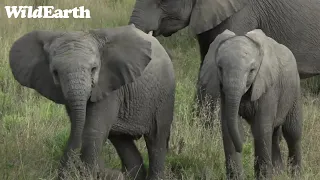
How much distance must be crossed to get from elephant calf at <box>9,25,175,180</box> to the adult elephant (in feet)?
5.87

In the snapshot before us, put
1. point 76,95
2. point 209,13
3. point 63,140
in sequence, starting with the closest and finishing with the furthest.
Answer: point 76,95
point 63,140
point 209,13

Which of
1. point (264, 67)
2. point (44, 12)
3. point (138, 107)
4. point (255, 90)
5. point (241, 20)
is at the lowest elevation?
point (138, 107)

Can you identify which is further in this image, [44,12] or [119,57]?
[44,12]

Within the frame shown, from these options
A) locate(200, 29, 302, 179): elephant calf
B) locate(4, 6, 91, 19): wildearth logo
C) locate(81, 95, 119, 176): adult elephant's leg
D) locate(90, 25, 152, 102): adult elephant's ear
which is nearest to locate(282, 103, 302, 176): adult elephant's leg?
locate(200, 29, 302, 179): elephant calf

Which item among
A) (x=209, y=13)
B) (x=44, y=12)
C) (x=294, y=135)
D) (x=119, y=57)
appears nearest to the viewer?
(x=119, y=57)

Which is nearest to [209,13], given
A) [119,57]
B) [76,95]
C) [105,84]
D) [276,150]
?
[276,150]

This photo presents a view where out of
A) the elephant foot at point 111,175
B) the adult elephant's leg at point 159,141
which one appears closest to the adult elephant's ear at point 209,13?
the adult elephant's leg at point 159,141

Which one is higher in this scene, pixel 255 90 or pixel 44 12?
pixel 44 12

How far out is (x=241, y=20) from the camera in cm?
748

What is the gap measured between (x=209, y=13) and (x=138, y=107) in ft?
7.21

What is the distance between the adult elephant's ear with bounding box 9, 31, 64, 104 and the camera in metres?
5.01

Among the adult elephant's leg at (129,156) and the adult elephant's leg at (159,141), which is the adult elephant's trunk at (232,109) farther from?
the adult elephant's leg at (129,156)

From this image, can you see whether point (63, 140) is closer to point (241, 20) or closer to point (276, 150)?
point (276, 150)

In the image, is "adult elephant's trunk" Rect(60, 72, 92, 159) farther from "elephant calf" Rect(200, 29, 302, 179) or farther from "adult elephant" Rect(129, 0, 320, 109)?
"adult elephant" Rect(129, 0, 320, 109)
